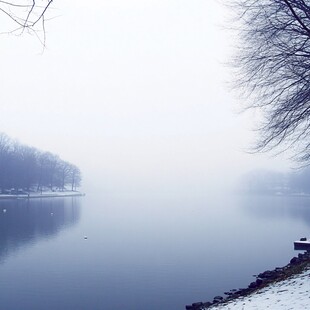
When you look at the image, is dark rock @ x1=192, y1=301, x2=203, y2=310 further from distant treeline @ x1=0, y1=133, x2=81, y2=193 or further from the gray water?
distant treeline @ x1=0, y1=133, x2=81, y2=193

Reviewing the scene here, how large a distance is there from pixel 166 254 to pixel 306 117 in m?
21.4

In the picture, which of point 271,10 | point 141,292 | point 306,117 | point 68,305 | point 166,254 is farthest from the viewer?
point 166,254

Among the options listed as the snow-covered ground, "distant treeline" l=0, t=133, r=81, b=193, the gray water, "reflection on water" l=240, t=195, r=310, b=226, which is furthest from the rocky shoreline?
"distant treeline" l=0, t=133, r=81, b=193

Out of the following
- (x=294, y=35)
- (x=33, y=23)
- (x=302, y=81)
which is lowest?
(x=33, y=23)

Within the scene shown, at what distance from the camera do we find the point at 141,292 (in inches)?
817

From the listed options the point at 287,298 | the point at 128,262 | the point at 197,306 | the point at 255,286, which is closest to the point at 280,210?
the point at 128,262

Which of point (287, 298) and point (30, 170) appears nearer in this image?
point (287, 298)

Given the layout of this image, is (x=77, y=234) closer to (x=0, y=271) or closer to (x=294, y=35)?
(x=0, y=271)

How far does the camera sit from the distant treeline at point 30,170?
365ft

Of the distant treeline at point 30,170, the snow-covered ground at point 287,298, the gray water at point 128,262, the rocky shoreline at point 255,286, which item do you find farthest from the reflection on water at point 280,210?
the distant treeline at point 30,170

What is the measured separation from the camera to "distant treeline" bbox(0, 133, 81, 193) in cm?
11121

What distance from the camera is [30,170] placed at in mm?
120500

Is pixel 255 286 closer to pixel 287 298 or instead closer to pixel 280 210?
pixel 287 298

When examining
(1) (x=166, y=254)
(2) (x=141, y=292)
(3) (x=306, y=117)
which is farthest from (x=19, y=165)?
(3) (x=306, y=117)
